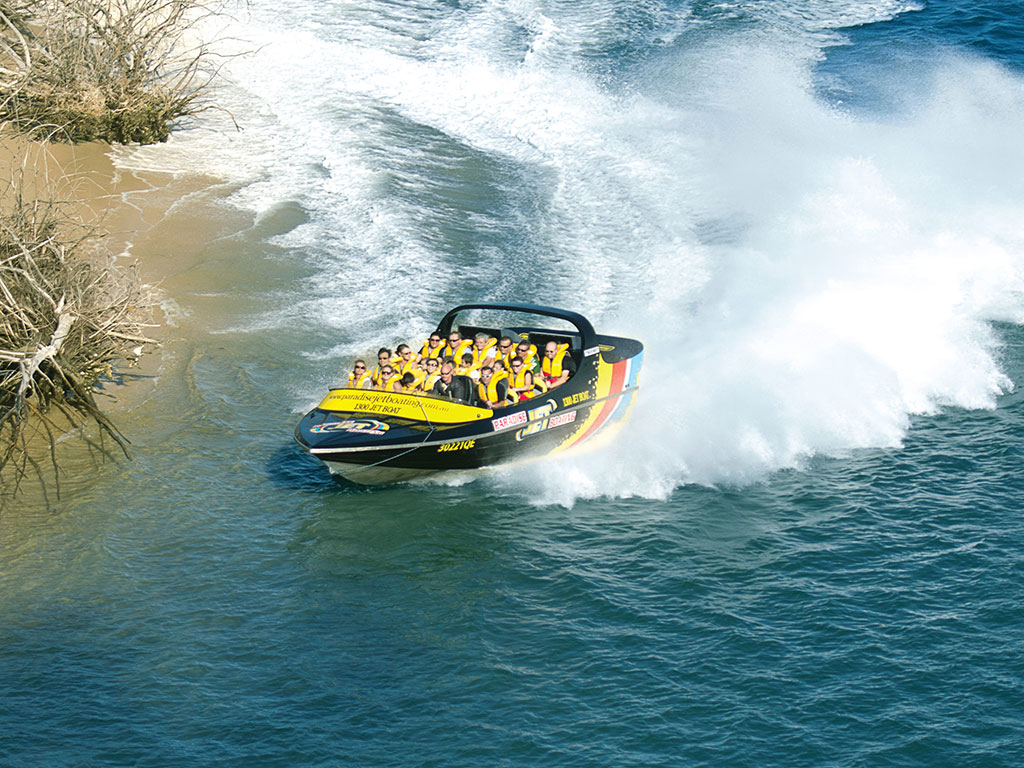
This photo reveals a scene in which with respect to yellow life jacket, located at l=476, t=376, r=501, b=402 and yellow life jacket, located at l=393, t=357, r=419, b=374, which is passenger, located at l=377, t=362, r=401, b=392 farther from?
yellow life jacket, located at l=476, t=376, r=501, b=402

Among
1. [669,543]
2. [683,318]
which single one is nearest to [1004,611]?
[669,543]

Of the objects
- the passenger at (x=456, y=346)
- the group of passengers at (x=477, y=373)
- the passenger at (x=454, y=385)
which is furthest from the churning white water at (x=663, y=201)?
the passenger at (x=456, y=346)

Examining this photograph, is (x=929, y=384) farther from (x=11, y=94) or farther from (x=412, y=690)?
(x=11, y=94)

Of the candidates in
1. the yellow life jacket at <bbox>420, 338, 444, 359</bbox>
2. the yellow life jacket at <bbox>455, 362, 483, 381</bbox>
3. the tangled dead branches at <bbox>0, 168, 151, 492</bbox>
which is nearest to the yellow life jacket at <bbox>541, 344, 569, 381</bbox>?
the yellow life jacket at <bbox>455, 362, 483, 381</bbox>

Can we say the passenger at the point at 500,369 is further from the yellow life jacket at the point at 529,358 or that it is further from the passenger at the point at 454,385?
the passenger at the point at 454,385

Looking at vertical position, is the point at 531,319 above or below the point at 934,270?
below

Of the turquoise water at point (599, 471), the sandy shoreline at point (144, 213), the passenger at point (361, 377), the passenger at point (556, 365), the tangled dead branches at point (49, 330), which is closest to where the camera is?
the turquoise water at point (599, 471)
